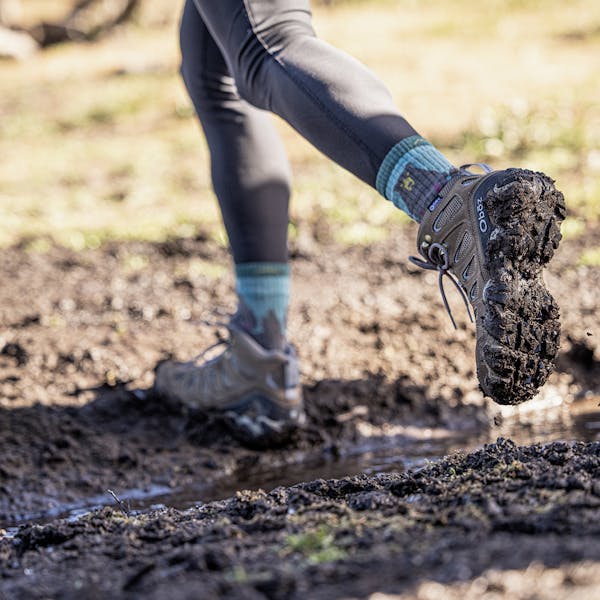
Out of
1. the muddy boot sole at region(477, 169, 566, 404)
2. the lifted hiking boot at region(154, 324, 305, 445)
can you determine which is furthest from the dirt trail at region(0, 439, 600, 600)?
the lifted hiking boot at region(154, 324, 305, 445)

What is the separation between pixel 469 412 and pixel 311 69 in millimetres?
1812

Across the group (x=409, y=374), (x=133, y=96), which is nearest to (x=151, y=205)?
(x=409, y=374)

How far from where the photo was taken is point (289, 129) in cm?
867

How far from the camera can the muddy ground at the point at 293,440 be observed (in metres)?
1.90

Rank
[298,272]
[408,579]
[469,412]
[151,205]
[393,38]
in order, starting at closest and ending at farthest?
1. [408,579]
2. [469,412]
3. [298,272]
4. [151,205]
5. [393,38]

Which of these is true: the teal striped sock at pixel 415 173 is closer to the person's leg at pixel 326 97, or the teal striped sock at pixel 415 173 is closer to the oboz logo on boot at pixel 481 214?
the person's leg at pixel 326 97

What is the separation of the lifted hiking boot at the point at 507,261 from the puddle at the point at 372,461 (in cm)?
83

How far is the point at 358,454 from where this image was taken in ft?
12.0

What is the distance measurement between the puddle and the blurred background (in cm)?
136

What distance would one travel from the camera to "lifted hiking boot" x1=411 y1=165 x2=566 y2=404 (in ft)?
7.69

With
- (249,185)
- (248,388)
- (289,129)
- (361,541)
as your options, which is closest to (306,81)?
(249,185)

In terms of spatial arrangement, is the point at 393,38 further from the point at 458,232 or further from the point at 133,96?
the point at 458,232

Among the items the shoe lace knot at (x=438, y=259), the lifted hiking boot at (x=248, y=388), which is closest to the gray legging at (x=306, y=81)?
the shoe lace knot at (x=438, y=259)

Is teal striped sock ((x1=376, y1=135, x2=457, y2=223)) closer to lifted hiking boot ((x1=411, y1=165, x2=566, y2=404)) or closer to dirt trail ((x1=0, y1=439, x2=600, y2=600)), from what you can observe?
lifted hiking boot ((x1=411, y1=165, x2=566, y2=404))
